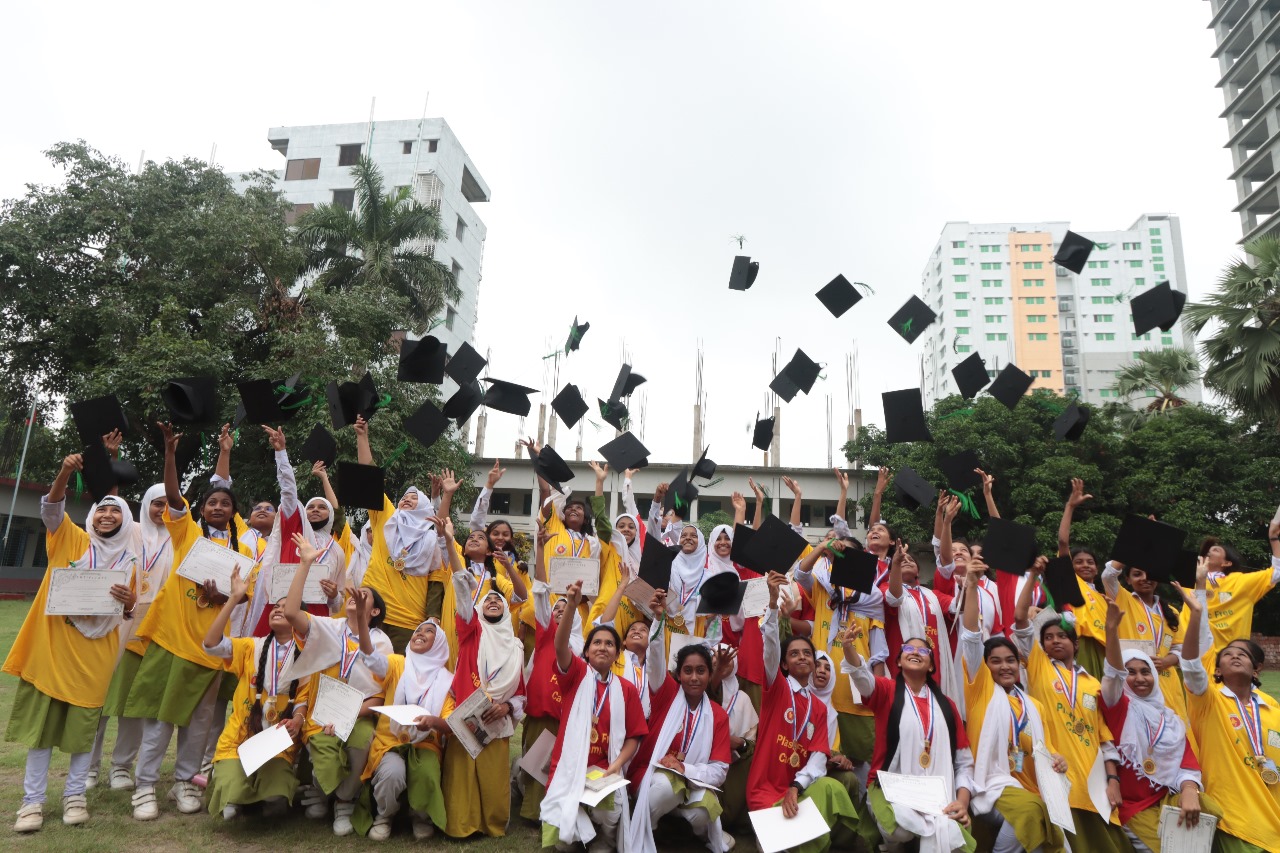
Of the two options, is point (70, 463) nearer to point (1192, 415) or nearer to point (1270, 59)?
point (1192, 415)

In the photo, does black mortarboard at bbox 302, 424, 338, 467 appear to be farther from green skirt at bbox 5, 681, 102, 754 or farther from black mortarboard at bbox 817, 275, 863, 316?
black mortarboard at bbox 817, 275, 863, 316

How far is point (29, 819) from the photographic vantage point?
14.4 ft

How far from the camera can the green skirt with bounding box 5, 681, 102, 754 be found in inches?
179

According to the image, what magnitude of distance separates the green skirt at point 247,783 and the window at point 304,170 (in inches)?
1537

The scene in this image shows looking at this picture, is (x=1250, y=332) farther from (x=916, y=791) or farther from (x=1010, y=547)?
(x=916, y=791)

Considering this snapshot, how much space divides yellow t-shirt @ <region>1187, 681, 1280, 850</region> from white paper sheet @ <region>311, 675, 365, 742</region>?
15.6 feet

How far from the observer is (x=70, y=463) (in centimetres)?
457

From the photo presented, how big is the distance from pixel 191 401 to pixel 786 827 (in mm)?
5054

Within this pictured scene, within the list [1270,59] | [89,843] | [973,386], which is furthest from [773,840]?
[1270,59]

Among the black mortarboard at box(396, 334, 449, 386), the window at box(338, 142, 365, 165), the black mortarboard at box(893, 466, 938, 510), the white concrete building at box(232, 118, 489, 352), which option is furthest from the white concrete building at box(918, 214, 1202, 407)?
the black mortarboard at box(396, 334, 449, 386)

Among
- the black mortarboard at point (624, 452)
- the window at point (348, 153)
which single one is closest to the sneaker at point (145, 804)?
the black mortarboard at point (624, 452)

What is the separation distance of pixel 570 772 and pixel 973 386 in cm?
556

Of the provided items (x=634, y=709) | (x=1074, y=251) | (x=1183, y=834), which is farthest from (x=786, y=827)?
(x=1074, y=251)

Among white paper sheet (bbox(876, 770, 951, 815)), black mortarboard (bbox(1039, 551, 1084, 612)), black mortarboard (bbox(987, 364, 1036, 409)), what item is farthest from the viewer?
black mortarboard (bbox(987, 364, 1036, 409))
